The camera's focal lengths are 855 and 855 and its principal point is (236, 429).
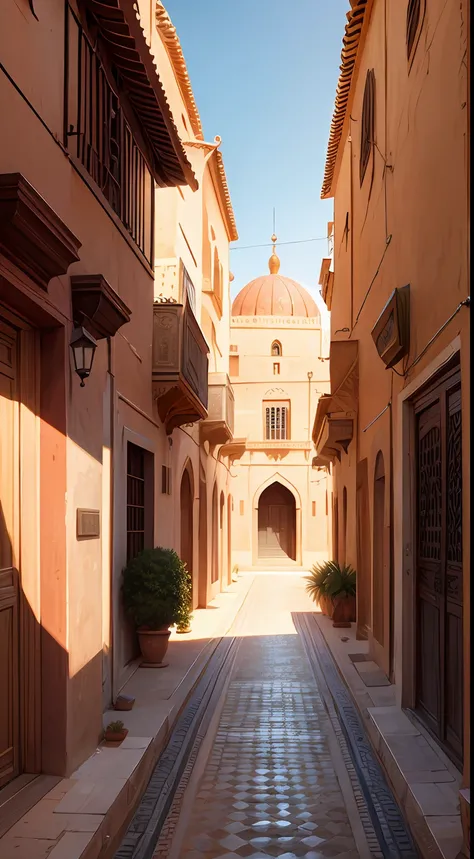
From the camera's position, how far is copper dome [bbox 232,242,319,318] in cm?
4172

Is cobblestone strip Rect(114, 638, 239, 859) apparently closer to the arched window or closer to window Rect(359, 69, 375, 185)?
window Rect(359, 69, 375, 185)

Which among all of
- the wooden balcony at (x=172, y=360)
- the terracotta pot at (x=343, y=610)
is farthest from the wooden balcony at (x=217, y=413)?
the wooden balcony at (x=172, y=360)

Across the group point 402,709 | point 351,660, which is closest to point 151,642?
point 351,660

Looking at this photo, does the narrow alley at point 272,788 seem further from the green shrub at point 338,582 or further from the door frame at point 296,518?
the door frame at point 296,518

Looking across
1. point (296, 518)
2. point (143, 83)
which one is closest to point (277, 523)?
point (296, 518)

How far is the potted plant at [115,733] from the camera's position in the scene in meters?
6.36

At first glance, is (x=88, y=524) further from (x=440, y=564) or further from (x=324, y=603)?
(x=324, y=603)

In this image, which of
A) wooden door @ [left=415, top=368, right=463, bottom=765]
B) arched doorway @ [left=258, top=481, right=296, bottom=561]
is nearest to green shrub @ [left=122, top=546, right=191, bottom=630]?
wooden door @ [left=415, top=368, right=463, bottom=765]

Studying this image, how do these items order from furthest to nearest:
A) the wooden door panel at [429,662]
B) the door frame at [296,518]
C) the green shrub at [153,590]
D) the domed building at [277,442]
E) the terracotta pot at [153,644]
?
the domed building at [277,442] < the door frame at [296,518] < the terracotta pot at [153,644] < the green shrub at [153,590] < the wooden door panel at [429,662]

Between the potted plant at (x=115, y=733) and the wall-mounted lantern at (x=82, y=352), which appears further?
the potted plant at (x=115, y=733)

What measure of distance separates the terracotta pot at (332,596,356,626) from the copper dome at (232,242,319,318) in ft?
90.8

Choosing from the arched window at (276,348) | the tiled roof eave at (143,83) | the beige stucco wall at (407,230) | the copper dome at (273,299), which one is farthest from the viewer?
the copper dome at (273,299)

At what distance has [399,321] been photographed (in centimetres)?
716

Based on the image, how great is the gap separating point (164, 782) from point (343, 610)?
8.47 meters
